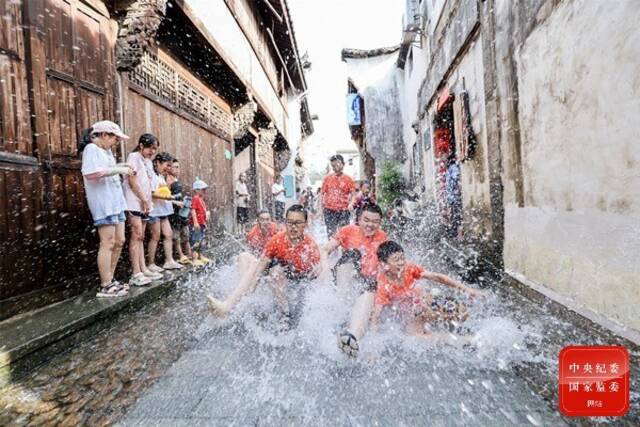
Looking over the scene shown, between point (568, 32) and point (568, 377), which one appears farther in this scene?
point (568, 32)

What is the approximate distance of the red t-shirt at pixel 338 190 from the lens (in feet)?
22.3

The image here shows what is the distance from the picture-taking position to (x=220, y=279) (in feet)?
19.9

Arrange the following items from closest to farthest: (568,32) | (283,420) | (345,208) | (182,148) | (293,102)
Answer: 1. (283,420)
2. (568,32)
3. (345,208)
4. (182,148)
5. (293,102)

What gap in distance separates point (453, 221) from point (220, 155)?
589 cm

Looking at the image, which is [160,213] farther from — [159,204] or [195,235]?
[195,235]

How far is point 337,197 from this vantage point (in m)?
6.83

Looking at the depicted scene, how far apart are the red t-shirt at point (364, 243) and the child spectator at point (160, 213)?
259cm

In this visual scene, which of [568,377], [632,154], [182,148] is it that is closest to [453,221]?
[182,148]

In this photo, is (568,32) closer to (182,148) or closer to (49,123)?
(49,123)

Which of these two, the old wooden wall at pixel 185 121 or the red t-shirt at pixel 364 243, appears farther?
the old wooden wall at pixel 185 121

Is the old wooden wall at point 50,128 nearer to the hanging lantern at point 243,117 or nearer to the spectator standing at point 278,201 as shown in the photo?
the hanging lantern at point 243,117

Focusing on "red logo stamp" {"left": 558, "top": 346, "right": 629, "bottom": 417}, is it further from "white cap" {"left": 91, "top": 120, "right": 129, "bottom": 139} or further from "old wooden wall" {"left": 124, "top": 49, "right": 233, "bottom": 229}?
"old wooden wall" {"left": 124, "top": 49, "right": 233, "bottom": 229}

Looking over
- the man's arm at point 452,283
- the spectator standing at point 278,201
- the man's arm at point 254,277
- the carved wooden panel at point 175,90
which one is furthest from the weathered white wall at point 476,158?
the spectator standing at point 278,201

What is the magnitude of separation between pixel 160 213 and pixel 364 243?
9.65 feet
